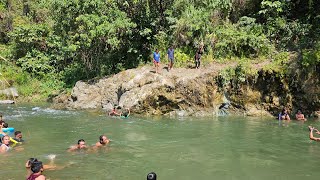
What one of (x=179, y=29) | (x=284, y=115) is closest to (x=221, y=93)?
(x=284, y=115)

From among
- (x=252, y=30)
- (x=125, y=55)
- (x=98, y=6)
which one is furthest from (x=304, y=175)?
(x=125, y=55)

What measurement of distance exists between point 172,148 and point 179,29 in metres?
12.9

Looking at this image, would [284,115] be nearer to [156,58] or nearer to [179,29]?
[156,58]

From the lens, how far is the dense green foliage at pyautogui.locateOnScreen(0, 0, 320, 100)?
904 inches

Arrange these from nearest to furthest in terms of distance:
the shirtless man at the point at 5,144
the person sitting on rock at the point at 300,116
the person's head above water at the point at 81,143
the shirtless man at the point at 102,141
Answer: the shirtless man at the point at 5,144 < the person's head above water at the point at 81,143 < the shirtless man at the point at 102,141 < the person sitting on rock at the point at 300,116

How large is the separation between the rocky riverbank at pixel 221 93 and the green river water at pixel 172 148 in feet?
3.69

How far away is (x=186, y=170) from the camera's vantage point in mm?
10336

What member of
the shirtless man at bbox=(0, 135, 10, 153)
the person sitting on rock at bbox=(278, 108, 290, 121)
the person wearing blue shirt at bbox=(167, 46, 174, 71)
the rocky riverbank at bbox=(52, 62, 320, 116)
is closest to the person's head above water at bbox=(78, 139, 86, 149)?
the shirtless man at bbox=(0, 135, 10, 153)

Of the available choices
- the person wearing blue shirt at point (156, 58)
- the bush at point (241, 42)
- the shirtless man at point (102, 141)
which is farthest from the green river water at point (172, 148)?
the bush at point (241, 42)

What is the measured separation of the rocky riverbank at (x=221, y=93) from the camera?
2000 cm

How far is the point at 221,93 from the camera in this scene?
2084 cm

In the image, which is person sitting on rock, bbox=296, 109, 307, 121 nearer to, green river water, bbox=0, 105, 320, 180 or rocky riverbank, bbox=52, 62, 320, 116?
green river water, bbox=0, 105, 320, 180

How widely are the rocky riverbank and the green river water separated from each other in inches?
44.3

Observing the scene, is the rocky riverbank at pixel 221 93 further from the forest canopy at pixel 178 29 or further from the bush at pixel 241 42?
the forest canopy at pixel 178 29
